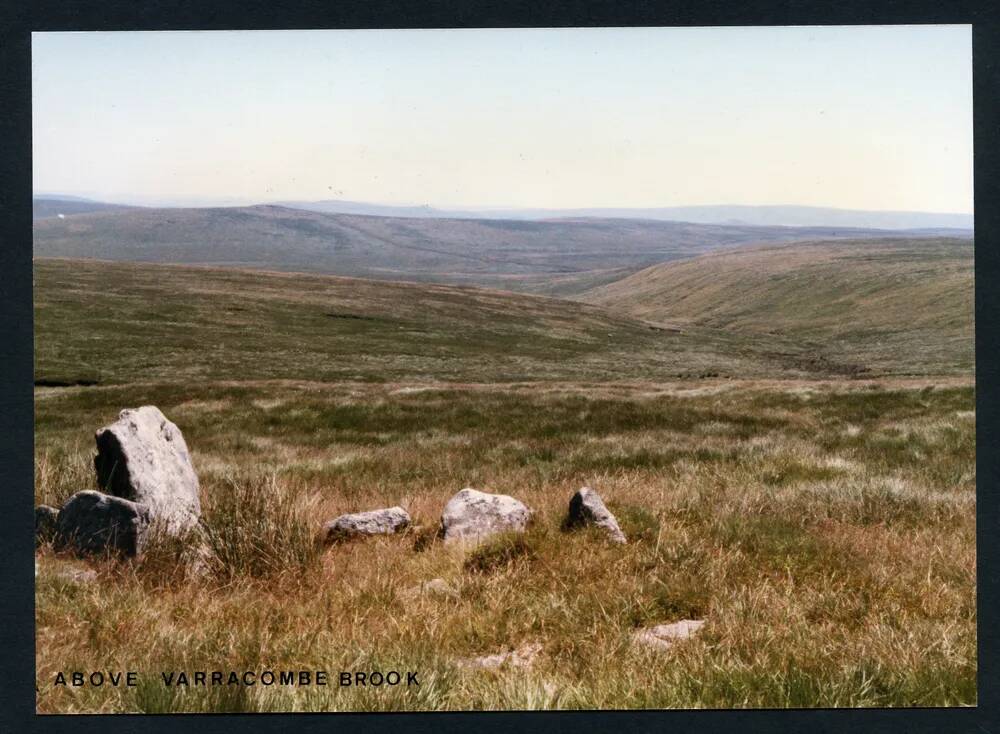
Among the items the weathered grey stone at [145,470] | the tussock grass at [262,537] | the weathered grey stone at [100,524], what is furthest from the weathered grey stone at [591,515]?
the weathered grey stone at [100,524]

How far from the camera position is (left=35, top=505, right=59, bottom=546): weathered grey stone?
19.0ft

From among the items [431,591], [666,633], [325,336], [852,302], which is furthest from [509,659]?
[852,302]

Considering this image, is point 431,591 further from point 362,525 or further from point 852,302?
point 852,302

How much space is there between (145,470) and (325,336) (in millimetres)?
69703

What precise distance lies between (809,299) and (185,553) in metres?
139

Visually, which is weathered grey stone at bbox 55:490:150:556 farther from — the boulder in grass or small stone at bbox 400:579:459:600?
small stone at bbox 400:579:459:600

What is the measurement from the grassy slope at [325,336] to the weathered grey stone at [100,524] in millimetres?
32051

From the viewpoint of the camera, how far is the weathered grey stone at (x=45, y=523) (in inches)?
228

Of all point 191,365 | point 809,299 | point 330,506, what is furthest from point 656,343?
point 330,506

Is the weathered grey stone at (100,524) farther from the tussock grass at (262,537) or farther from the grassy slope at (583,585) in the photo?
the tussock grass at (262,537)

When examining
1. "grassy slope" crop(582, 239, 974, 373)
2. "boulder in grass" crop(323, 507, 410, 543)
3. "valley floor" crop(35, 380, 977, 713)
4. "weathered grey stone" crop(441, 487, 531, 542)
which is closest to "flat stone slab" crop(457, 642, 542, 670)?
"valley floor" crop(35, 380, 977, 713)

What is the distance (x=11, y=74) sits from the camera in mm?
5582

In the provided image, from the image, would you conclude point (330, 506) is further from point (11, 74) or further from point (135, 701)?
point (11, 74)

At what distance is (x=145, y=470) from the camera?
6051 mm
